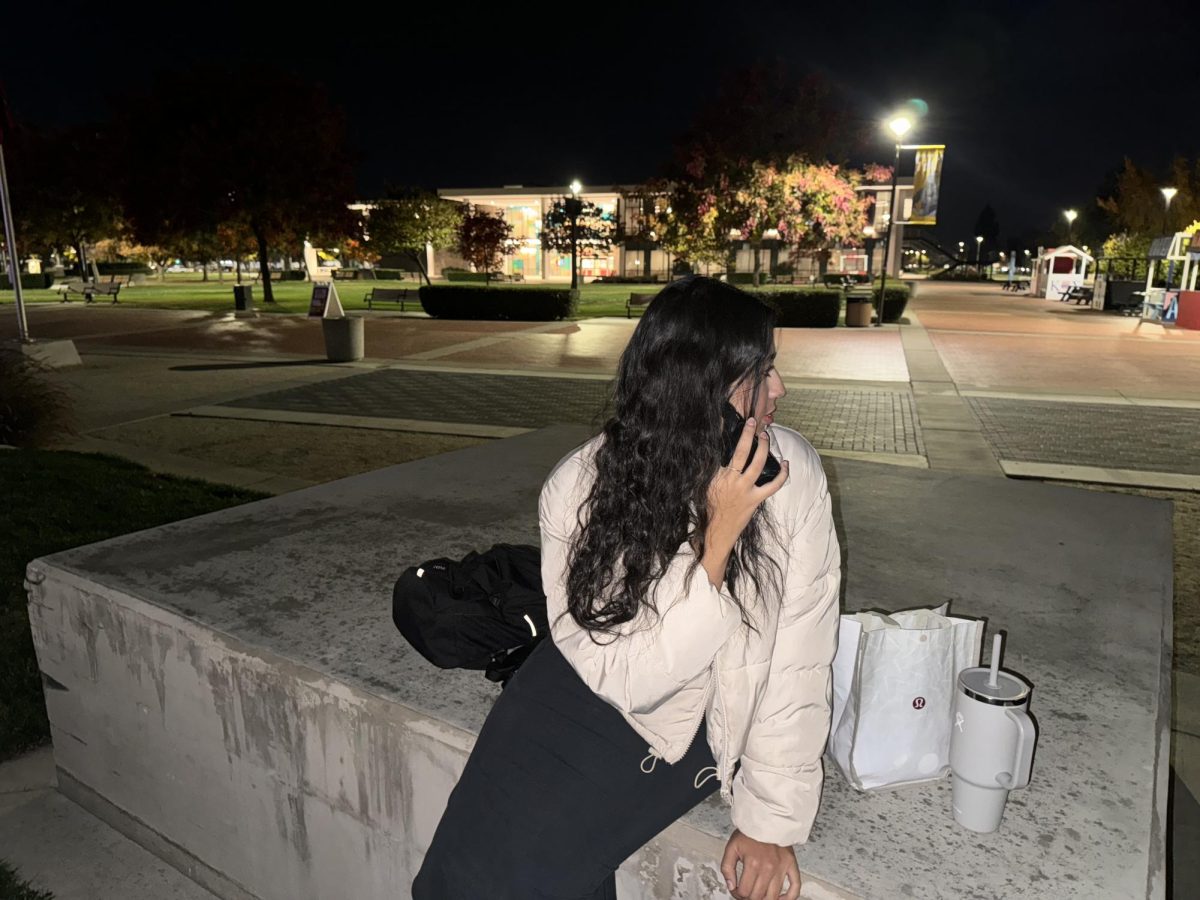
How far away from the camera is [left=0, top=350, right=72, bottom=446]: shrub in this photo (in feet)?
25.7

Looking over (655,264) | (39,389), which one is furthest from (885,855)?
(655,264)

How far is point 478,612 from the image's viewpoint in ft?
7.52

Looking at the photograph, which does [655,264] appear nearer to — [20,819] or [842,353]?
[842,353]

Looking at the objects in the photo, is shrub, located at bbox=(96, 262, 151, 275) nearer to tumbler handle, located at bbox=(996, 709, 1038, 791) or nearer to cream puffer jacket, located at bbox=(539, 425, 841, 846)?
cream puffer jacket, located at bbox=(539, 425, 841, 846)

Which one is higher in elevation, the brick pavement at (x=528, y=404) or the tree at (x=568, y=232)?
the tree at (x=568, y=232)

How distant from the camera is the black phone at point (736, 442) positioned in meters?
1.63

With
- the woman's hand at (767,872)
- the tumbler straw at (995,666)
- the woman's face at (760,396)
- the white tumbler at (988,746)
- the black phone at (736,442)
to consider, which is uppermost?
the woman's face at (760,396)

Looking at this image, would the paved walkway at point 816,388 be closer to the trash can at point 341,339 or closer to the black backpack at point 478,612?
the trash can at point 341,339

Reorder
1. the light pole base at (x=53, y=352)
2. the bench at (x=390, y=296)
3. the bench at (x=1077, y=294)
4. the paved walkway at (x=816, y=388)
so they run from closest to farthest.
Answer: the paved walkway at (x=816, y=388)
the light pole base at (x=53, y=352)
the bench at (x=390, y=296)
the bench at (x=1077, y=294)

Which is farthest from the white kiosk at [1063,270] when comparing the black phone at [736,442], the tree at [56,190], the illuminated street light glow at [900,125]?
the tree at [56,190]

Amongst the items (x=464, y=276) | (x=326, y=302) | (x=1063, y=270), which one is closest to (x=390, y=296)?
(x=326, y=302)

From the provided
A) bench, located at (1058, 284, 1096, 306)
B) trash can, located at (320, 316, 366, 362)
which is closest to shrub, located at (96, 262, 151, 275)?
trash can, located at (320, 316, 366, 362)

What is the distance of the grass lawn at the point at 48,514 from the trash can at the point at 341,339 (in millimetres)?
7338

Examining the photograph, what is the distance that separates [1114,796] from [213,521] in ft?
12.2
